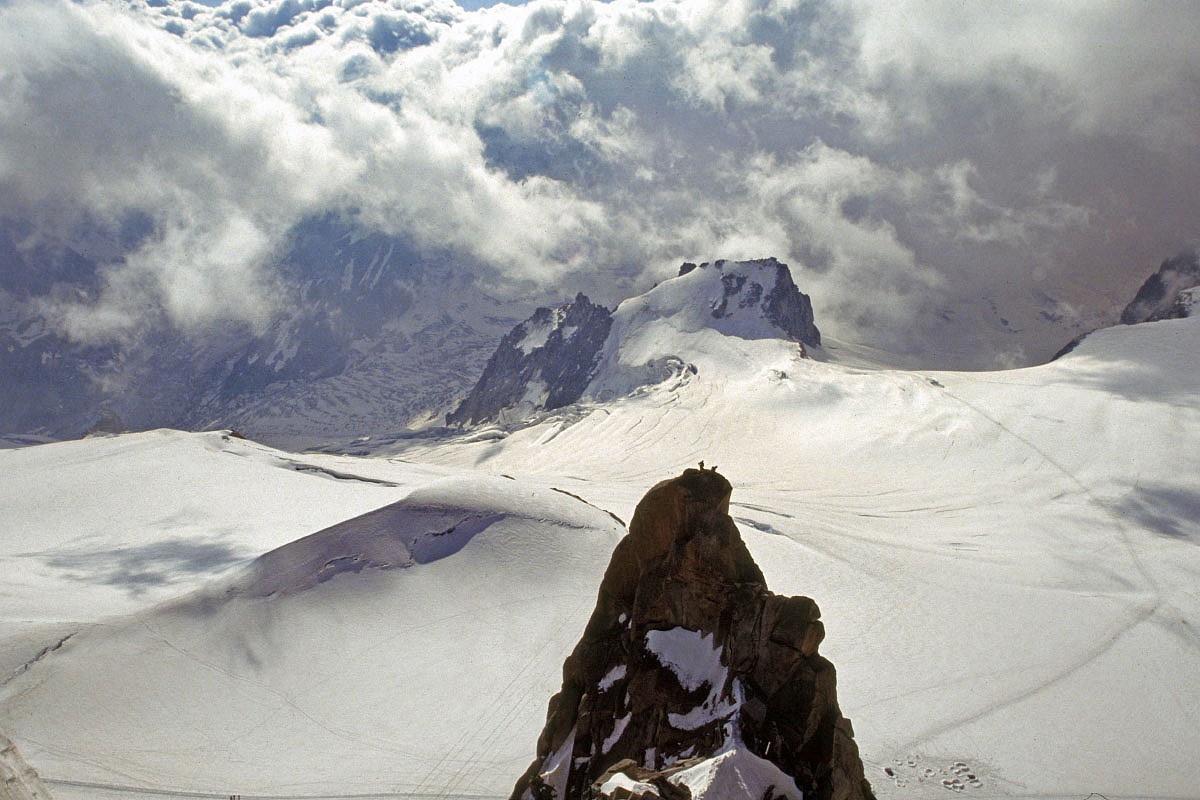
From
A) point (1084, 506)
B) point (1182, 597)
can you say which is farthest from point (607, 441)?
point (1182, 597)

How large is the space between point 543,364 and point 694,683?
493 ft

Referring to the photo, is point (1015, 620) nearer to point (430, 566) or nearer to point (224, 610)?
point (430, 566)

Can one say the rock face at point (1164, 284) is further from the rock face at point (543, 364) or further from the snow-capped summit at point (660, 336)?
the rock face at point (543, 364)

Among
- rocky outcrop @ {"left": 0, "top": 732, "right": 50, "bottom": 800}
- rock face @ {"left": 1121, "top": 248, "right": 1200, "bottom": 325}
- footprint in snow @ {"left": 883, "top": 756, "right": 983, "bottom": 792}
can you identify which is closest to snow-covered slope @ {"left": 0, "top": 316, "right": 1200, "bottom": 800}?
footprint in snow @ {"left": 883, "top": 756, "right": 983, "bottom": 792}

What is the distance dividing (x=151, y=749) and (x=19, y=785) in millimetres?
11584

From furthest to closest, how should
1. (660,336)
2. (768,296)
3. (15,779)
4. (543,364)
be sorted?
(543,364) → (768,296) → (660,336) → (15,779)

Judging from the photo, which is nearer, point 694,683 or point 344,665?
point 694,683

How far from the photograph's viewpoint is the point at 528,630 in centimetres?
2812

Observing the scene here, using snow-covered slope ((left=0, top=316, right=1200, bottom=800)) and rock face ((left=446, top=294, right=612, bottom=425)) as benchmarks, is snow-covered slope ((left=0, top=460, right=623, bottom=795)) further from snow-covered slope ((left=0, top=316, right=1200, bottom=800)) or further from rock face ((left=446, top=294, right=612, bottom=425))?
rock face ((left=446, top=294, right=612, bottom=425))

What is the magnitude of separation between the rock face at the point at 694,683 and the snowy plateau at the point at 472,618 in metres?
0.30

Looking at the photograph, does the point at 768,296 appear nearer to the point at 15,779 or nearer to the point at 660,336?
the point at 660,336

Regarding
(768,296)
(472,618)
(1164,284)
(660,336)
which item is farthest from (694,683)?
(1164,284)

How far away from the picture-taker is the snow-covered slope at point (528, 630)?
22047mm

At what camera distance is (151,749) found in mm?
21516
